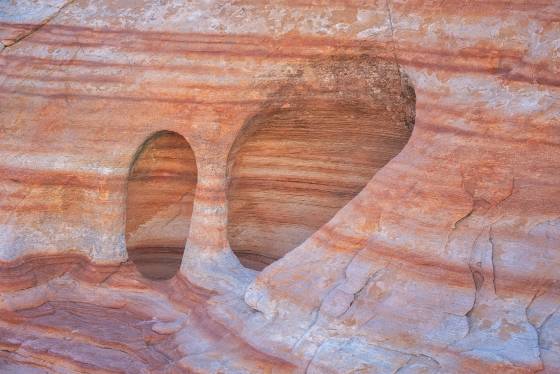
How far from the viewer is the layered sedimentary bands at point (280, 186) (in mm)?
4538

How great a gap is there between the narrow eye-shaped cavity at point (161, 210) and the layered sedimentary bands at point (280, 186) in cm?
2

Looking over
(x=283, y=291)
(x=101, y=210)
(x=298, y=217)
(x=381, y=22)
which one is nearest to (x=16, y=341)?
(x=101, y=210)

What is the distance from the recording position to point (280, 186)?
22.7 feet

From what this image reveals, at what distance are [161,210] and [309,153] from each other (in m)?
1.57

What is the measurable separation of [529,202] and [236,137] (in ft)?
8.24

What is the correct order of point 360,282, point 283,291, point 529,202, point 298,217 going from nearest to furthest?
point 529,202
point 360,282
point 283,291
point 298,217

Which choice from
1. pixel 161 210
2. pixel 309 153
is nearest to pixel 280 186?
pixel 309 153

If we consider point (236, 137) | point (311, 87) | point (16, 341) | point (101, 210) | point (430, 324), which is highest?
point (311, 87)

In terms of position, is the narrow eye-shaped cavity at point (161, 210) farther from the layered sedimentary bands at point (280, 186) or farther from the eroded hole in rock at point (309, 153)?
the eroded hole in rock at point (309, 153)

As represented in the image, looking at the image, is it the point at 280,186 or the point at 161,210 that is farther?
the point at 161,210

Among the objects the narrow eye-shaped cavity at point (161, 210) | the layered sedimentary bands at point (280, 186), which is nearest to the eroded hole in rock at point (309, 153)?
the layered sedimentary bands at point (280, 186)

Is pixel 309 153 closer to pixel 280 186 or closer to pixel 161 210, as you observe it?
pixel 280 186

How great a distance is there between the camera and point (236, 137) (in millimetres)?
6008

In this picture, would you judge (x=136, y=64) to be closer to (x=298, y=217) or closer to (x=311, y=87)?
(x=311, y=87)
